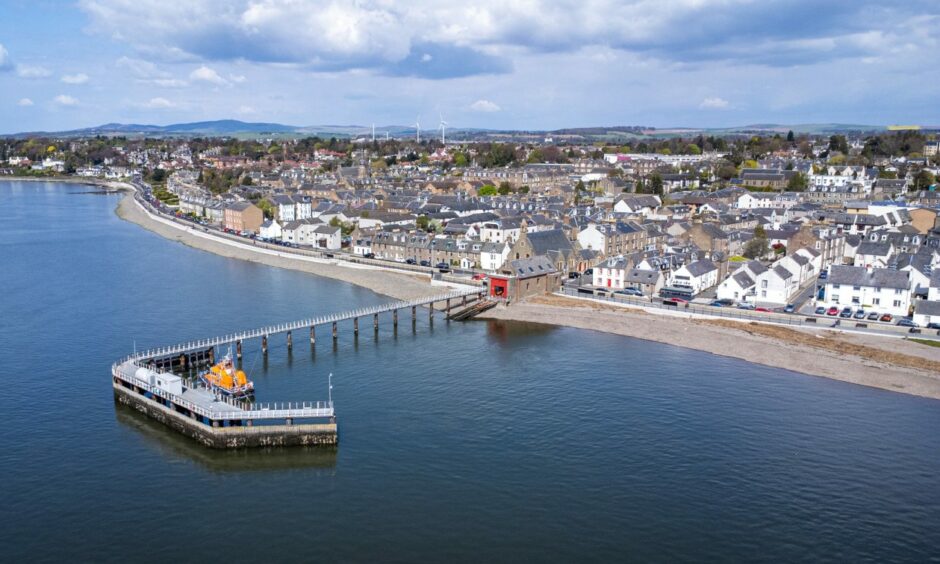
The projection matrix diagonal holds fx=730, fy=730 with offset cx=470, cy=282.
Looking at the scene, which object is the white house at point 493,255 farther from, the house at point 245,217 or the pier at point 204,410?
the house at point 245,217

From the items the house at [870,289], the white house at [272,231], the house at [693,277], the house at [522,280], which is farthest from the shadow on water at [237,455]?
the white house at [272,231]

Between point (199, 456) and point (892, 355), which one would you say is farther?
point (892, 355)

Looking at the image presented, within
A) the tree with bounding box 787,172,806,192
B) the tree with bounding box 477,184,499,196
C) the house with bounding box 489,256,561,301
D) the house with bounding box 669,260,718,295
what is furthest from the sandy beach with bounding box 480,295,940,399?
the tree with bounding box 787,172,806,192

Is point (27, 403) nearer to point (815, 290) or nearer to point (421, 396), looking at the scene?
point (421, 396)

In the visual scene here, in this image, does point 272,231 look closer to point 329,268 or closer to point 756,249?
point 329,268

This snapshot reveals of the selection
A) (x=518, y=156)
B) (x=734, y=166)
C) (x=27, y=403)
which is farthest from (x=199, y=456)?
(x=518, y=156)

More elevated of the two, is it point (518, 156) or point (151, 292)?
point (518, 156)

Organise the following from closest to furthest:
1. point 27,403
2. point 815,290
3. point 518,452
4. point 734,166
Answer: point 518,452
point 27,403
point 815,290
point 734,166
